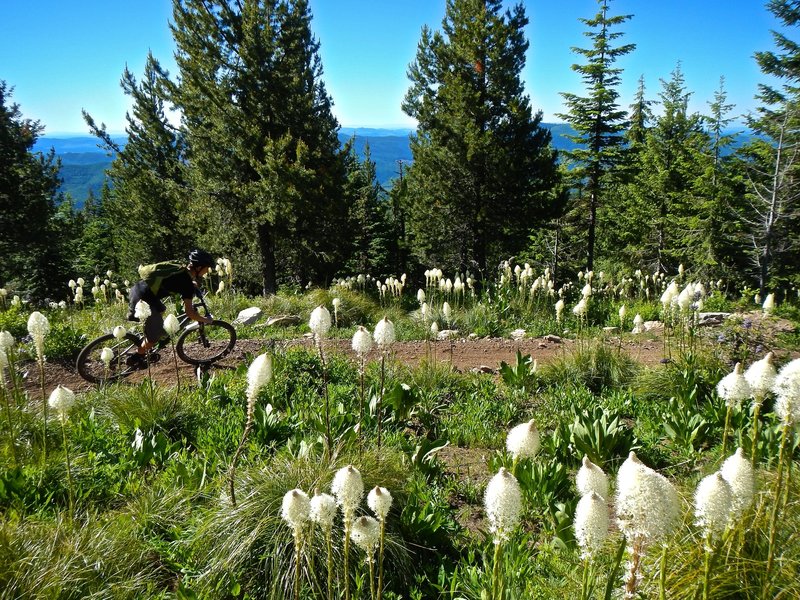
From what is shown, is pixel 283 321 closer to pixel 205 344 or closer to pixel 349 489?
pixel 205 344

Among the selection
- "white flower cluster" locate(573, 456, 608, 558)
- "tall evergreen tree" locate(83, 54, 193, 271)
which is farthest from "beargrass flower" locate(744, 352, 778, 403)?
"tall evergreen tree" locate(83, 54, 193, 271)

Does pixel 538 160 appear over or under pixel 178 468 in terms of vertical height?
over

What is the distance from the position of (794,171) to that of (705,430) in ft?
58.2

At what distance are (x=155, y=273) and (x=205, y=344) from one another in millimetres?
1885

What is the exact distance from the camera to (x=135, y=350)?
7.55 m

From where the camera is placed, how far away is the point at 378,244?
27.0m

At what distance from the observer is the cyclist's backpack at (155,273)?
6.62 metres

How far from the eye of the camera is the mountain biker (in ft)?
22.0

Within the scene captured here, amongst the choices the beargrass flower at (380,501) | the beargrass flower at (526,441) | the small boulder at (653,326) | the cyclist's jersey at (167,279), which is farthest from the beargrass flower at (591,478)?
the small boulder at (653,326)

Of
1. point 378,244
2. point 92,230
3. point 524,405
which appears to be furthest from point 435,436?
point 92,230

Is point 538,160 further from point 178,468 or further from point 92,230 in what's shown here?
point 92,230

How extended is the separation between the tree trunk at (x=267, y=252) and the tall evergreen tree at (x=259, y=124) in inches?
1.8

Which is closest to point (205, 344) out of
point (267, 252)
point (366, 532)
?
point (366, 532)

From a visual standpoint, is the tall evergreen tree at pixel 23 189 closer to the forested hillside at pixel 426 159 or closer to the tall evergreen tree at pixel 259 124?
the forested hillside at pixel 426 159
